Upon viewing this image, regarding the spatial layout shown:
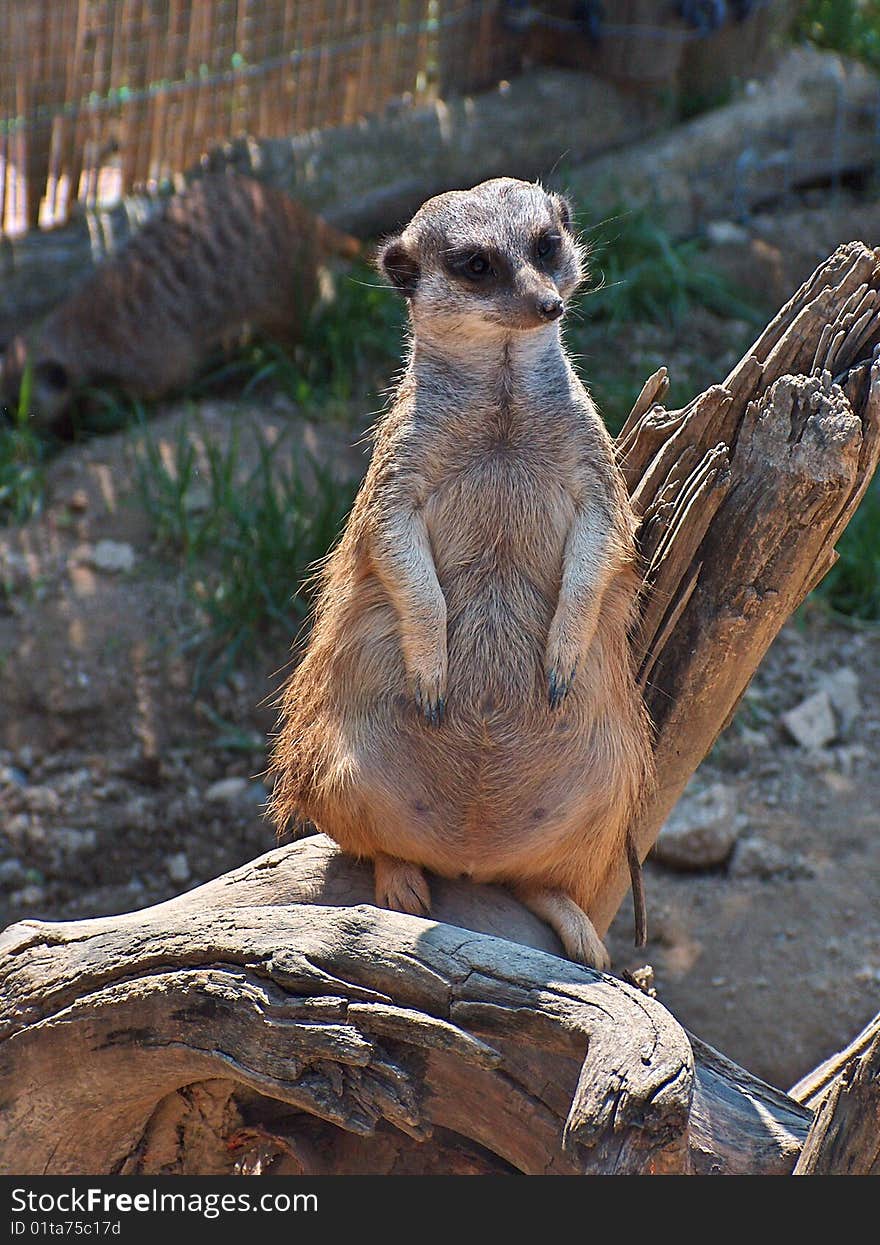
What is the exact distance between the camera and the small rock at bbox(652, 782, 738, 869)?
3.84 m

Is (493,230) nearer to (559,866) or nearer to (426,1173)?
(559,866)

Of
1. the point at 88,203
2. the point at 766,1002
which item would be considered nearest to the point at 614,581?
the point at 766,1002

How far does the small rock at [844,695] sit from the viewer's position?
423cm

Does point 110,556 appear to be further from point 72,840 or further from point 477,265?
point 477,265

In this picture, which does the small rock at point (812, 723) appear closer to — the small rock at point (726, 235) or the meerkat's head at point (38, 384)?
the small rock at point (726, 235)

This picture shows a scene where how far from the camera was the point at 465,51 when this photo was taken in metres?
6.39

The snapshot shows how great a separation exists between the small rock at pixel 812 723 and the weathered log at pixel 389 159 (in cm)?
289

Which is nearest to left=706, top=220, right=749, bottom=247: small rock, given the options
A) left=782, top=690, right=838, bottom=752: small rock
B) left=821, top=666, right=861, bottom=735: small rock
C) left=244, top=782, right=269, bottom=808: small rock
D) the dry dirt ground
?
the dry dirt ground

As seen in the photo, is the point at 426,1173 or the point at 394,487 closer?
the point at 426,1173

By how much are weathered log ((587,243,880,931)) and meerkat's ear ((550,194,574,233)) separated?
1.17 ft

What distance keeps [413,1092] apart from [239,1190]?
31cm

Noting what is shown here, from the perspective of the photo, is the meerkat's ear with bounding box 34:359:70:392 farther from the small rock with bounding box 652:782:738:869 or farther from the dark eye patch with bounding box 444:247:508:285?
the dark eye patch with bounding box 444:247:508:285

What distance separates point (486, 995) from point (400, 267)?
53.0 inches

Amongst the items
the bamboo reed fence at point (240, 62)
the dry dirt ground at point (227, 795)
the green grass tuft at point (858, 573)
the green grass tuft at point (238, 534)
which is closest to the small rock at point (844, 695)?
the dry dirt ground at point (227, 795)
